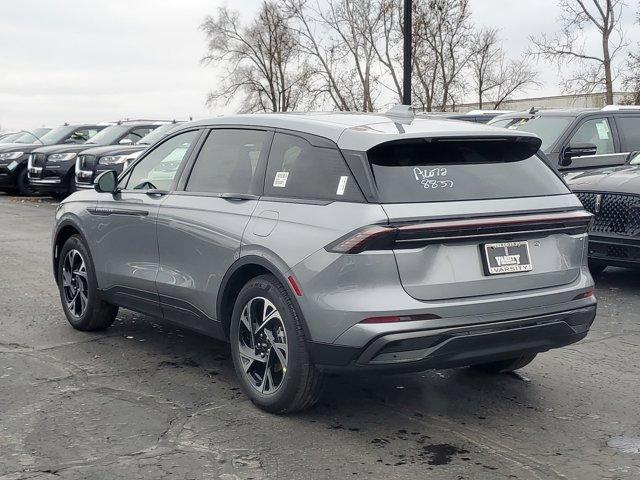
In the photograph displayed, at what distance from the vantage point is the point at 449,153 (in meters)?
4.86

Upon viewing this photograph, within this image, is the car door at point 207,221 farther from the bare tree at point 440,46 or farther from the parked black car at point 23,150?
the bare tree at point 440,46

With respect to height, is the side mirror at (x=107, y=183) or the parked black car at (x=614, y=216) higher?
the side mirror at (x=107, y=183)

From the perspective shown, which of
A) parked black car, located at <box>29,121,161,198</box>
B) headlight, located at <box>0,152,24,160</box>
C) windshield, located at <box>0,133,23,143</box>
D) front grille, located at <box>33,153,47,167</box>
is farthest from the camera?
windshield, located at <box>0,133,23,143</box>

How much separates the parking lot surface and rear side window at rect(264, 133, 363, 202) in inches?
47.8

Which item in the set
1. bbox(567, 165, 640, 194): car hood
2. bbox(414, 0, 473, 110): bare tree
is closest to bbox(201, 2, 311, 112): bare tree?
bbox(414, 0, 473, 110): bare tree

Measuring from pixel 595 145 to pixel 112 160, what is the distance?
31.9ft

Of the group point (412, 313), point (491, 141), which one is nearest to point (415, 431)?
point (412, 313)

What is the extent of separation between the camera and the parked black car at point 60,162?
19.6 metres

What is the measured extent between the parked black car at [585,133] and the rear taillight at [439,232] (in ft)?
21.1

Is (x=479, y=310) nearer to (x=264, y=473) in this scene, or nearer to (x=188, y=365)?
(x=264, y=473)

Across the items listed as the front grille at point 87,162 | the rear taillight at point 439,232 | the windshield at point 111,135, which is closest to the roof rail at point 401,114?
the rear taillight at point 439,232

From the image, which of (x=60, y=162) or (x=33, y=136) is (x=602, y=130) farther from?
(x=33, y=136)

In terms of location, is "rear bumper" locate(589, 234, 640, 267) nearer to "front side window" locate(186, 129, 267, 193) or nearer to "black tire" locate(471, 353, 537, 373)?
"black tire" locate(471, 353, 537, 373)

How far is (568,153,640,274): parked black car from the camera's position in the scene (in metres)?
8.80
